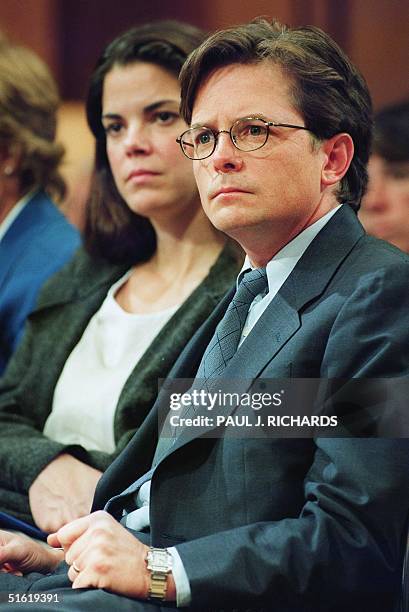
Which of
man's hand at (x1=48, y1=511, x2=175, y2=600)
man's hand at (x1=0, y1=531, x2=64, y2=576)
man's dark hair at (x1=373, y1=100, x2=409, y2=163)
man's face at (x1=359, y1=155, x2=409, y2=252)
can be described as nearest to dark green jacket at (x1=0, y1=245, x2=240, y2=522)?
man's hand at (x1=0, y1=531, x2=64, y2=576)

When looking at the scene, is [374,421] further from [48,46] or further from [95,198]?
[48,46]

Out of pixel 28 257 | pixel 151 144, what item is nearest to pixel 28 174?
pixel 28 257

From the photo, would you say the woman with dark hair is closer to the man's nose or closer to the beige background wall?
the beige background wall

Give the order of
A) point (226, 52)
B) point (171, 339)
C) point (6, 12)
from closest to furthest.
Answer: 1. point (226, 52)
2. point (171, 339)
3. point (6, 12)

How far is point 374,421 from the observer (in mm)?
1346

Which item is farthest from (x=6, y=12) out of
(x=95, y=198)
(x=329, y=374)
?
(x=329, y=374)

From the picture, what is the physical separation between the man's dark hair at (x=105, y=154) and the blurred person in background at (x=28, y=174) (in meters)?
0.32

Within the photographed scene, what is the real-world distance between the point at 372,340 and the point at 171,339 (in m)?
0.70

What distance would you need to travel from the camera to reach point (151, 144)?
6.99 ft

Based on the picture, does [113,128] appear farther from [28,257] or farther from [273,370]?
[273,370]

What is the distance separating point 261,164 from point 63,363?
861mm

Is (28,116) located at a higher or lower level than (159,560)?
higher

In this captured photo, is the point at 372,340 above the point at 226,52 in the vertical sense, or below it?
below

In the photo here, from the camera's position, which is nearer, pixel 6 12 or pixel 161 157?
pixel 161 157
